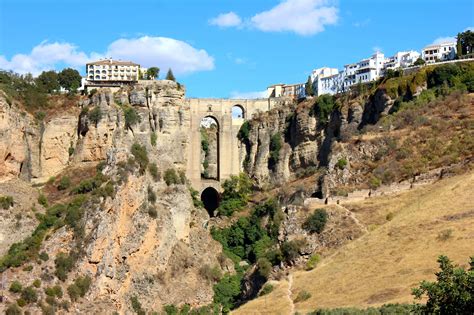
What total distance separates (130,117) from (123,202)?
14.3m

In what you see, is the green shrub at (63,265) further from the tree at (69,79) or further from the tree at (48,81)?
the tree at (69,79)

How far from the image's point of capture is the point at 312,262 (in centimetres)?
6306

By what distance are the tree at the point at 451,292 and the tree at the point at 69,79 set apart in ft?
199

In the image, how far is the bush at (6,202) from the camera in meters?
69.2

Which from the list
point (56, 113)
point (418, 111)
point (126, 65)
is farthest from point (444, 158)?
point (126, 65)

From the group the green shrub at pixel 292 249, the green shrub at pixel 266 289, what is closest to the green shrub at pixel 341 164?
the green shrub at pixel 292 249

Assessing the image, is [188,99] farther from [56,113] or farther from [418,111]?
[418,111]

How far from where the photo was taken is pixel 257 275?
2672 inches

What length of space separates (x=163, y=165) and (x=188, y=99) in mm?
9823

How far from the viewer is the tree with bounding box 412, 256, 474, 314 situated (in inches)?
1273

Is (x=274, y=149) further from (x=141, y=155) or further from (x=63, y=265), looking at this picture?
(x=63, y=265)

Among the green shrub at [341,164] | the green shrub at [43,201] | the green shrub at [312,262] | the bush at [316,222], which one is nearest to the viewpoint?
the green shrub at [312,262]

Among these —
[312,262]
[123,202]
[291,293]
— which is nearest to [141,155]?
[123,202]

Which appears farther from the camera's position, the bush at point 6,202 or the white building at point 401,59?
the white building at point 401,59
